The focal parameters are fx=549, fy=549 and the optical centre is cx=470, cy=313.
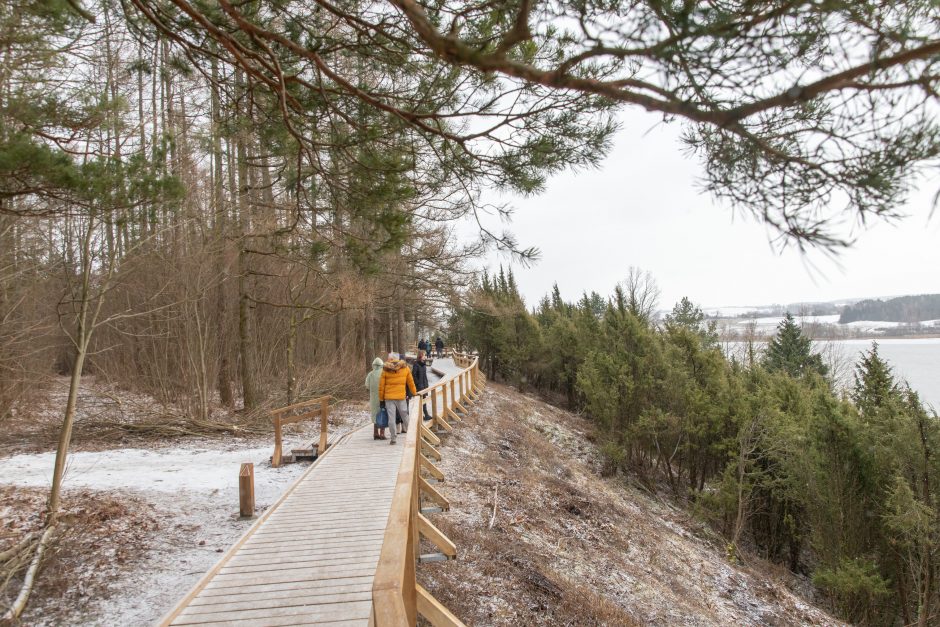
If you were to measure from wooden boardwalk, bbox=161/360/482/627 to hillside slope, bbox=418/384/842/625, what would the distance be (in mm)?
1368

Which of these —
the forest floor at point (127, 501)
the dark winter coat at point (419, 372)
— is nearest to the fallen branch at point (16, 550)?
the forest floor at point (127, 501)

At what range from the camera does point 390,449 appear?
9.67 m

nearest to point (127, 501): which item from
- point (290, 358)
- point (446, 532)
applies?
point (446, 532)

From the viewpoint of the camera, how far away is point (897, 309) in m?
107

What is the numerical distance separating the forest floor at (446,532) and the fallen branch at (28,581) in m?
0.16

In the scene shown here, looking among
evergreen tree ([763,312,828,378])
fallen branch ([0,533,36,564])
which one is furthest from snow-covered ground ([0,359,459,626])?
evergreen tree ([763,312,828,378])

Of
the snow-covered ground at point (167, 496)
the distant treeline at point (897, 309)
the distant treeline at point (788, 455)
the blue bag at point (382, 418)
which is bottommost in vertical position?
the distant treeline at point (788, 455)

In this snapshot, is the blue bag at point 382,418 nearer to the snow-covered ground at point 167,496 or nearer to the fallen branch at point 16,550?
the snow-covered ground at point 167,496

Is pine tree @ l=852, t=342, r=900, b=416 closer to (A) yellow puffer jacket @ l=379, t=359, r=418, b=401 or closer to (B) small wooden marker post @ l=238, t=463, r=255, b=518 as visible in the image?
(A) yellow puffer jacket @ l=379, t=359, r=418, b=401

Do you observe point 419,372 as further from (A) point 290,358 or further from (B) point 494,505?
(B) point 494,505

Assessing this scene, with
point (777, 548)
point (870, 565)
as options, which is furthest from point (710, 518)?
point (870, 565)

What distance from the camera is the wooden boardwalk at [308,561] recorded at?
4.38 meters

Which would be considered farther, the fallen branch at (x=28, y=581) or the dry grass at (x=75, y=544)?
the dry grass at (x=75, y=544)

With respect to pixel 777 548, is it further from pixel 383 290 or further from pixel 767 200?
pixel 767 200
